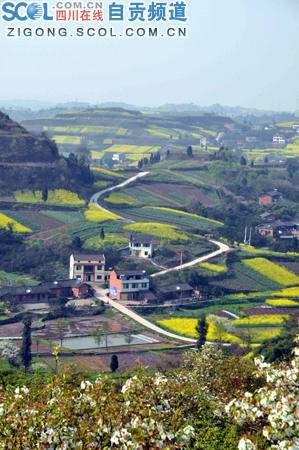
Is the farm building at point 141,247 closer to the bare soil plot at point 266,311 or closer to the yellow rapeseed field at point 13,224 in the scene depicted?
the yellow rapeseed field at point 13,224

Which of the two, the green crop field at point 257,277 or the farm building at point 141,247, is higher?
the farm building at point 141,247

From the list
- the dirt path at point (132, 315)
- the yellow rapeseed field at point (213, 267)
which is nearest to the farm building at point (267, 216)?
the yellow rapeseed field at point (213, 267)

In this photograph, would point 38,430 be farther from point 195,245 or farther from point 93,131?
point 93,131

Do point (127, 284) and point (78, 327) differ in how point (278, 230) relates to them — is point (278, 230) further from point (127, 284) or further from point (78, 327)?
point (78, 327)

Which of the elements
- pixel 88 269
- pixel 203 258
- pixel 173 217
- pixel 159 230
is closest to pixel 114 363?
pixel 88 269

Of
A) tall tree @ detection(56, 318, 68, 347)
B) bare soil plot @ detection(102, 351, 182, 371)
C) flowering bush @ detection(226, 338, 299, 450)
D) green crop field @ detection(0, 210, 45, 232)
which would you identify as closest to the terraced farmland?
green crop field @ detection(0, 210, 45, 232)
